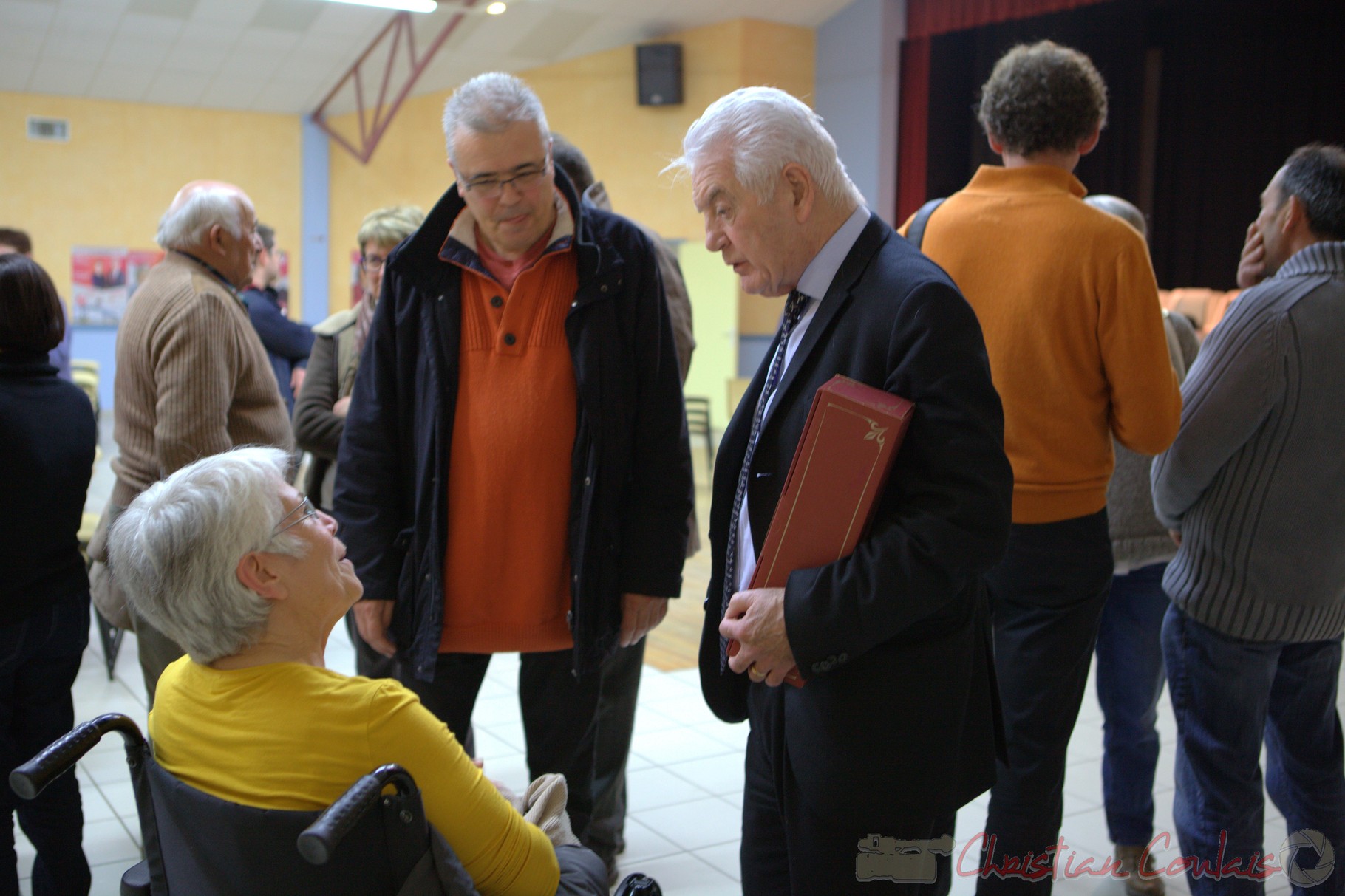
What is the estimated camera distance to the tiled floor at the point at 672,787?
2.69 meters

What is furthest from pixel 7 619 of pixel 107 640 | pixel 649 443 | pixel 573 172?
pixel 107 640

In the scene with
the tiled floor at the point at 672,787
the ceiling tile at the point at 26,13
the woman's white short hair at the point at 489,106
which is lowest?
the tiled floor at the point at 672,787

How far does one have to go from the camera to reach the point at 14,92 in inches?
485

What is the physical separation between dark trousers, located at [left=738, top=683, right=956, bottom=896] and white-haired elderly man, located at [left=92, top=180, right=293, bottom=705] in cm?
142

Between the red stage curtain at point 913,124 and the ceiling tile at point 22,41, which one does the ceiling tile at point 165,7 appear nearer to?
the ceiling tile at point 22,41

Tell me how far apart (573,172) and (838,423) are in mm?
1606

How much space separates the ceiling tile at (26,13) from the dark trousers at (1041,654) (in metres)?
11.2

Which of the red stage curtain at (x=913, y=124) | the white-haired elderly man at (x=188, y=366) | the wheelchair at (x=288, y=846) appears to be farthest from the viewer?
the red stage curtain at (x=913, y=124)

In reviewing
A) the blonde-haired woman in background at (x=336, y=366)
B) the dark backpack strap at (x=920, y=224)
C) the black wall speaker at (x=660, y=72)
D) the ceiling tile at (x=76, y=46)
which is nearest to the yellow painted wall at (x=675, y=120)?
the black wall speaker at (x=660, y=72)

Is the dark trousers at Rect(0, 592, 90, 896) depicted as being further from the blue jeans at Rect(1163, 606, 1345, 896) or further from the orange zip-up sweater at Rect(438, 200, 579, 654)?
the blue jeans at Rect(1163, 606, 1345, 896)

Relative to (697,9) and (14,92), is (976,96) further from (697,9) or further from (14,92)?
(14,92)

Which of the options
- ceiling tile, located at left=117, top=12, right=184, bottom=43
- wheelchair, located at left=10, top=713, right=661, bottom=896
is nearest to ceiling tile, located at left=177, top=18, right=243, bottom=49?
ceiling tile, located at left=117, top=12, right=184, bottom=43

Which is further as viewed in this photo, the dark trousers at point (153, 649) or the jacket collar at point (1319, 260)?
the dark trousers at point (153, 649)

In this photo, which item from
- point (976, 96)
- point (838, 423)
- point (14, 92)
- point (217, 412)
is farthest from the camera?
point (14, 92)
